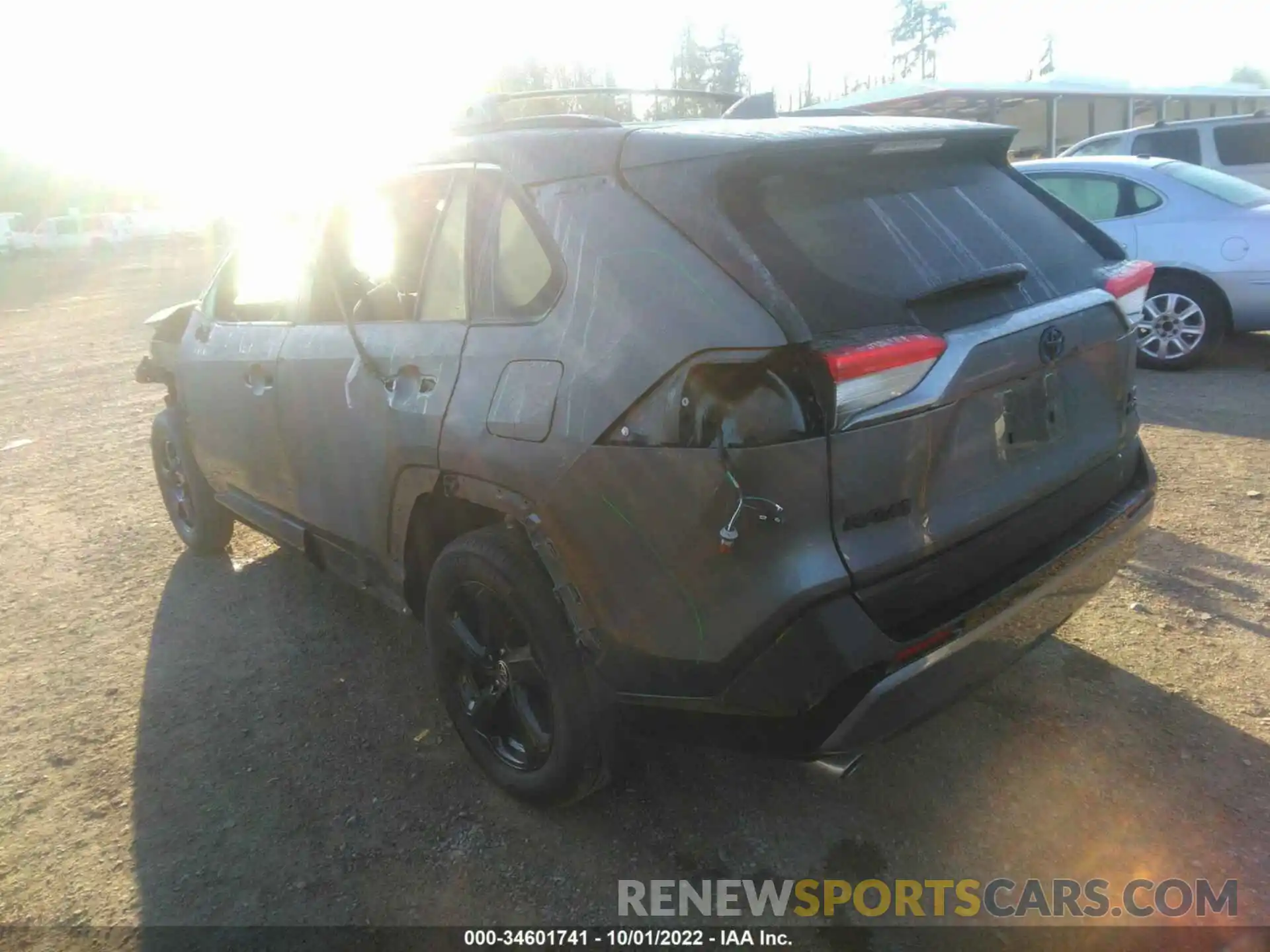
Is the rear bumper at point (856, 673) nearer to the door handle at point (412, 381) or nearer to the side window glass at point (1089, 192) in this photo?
the door handle at point (412, 381)

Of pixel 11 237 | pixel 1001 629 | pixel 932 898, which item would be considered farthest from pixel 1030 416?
pixel 11 237

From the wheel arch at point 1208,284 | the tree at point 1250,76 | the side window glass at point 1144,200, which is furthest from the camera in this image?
the tree at point 1250,76

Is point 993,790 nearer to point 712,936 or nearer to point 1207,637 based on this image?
point 712,936

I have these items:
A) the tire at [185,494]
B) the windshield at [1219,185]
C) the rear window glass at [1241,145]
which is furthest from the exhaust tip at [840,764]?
the rear window glass at [1241,145]

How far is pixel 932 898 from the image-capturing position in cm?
245

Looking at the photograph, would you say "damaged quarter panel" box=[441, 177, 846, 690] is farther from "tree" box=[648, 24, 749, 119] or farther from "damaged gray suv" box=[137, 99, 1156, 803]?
"tree" box=[648, 24, 749, 119]

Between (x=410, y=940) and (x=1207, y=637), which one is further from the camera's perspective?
(x=1207, y=637)

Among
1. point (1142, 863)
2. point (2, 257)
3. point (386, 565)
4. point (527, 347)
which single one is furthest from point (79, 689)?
point (2, 257)

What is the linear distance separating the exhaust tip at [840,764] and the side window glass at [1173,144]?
1104cm

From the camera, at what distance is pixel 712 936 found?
241cm

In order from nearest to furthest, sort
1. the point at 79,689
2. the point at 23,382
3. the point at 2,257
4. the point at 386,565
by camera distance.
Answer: the point at 386,565, the point at 79,689, the point at 23,382, the point at 2,257

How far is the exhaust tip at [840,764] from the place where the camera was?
87.8 inches

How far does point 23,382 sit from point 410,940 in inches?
404

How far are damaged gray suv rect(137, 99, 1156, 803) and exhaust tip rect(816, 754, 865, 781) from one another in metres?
0.06
